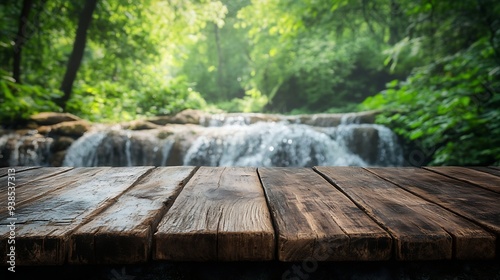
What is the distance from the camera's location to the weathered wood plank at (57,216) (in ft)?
2.17

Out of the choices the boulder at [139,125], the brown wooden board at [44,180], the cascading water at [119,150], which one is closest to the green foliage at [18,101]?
the cascading water at [119,150]

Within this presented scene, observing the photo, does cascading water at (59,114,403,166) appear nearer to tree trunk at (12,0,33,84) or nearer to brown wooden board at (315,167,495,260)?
tree trunk at (12,0,33,84)

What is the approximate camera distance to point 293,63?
1375 centimetres

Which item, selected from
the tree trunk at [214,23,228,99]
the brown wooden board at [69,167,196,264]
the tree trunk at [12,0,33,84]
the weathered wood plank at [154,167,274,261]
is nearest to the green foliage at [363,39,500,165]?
the weathered wood plank at [154,167,274,261]

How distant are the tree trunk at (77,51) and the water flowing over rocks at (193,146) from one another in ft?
5.04

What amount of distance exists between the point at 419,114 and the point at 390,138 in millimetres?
1021

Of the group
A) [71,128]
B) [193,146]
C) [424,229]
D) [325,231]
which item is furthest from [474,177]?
[71,128]

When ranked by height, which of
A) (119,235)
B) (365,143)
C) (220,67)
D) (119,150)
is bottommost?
(119,150)

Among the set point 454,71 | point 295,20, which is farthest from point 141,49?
point 454,71

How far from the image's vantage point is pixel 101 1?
27.3 ft

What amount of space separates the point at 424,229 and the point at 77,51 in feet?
29.6

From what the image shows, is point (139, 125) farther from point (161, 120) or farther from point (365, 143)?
point (365, 143)

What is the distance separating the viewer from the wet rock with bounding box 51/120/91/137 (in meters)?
6.03

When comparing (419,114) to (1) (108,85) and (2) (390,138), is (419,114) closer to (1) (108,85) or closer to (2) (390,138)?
(2) (390,138)
